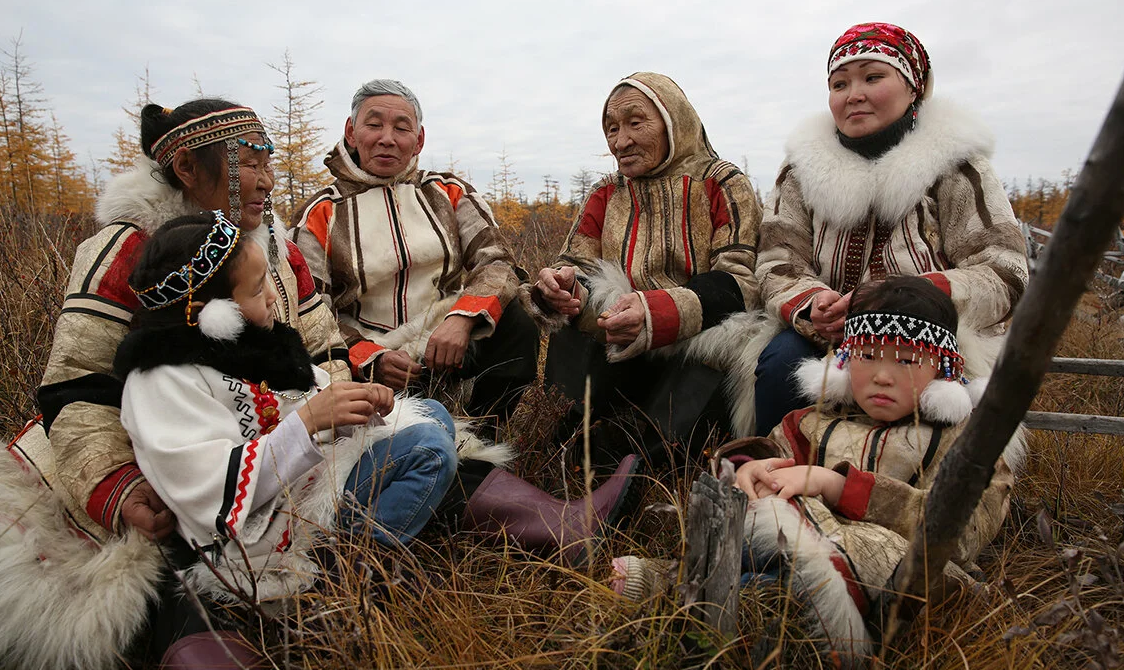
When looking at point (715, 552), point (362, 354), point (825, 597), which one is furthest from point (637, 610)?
point (362, 354)

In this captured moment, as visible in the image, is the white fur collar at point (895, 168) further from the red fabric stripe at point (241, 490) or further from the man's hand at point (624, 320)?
the red fabric stripe at point (241, 490)

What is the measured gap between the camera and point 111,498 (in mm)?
1965

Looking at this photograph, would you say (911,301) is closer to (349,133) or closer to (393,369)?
(393,369)

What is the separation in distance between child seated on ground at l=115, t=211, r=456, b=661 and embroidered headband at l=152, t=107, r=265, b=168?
1.34 ft

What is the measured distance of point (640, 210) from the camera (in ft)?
10.4

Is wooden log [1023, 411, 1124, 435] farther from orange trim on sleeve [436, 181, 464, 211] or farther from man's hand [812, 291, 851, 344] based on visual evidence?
orange trim on sleeve [436, 181, 464, 211]

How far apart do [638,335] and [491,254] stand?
38.1 inches

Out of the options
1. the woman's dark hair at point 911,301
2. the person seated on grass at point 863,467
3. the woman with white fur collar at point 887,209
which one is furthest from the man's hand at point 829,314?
the woman's dark hair at point 911,301

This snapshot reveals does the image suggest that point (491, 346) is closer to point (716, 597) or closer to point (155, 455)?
point (155, 455)

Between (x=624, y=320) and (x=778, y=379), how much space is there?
0.62 metres

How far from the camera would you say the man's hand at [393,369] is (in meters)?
2.93

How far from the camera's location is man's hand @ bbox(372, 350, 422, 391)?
2.93m

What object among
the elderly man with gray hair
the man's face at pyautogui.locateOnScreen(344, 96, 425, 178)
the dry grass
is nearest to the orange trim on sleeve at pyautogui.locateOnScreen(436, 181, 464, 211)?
the elderly man with gray hair

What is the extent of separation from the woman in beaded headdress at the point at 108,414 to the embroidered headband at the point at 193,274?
0.30 metres
